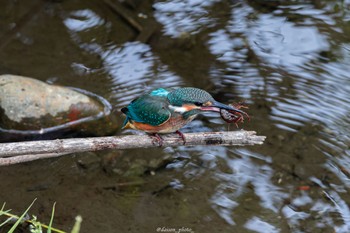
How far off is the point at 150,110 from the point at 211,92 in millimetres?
2540

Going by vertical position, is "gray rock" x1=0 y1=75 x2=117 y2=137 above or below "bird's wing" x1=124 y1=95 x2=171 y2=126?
below

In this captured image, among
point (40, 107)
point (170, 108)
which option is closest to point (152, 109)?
point (170, 108)

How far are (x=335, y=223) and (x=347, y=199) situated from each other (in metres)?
0.37

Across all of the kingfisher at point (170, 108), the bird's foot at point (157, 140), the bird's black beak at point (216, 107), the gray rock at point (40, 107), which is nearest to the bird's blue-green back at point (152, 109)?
the kingfisher at point (170, 108)

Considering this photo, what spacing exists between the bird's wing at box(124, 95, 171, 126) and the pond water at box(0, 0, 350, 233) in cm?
115

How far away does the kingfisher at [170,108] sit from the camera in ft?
12.0

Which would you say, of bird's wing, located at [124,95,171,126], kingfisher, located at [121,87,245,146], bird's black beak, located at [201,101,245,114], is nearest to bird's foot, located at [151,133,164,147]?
kingfisher, located at [121,87,245,146]

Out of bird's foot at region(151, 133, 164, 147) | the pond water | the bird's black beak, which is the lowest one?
the pond water

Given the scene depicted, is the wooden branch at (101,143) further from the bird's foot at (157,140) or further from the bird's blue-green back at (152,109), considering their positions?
the bird's blue-green back at (152,109)

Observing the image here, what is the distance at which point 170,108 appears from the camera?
388cm

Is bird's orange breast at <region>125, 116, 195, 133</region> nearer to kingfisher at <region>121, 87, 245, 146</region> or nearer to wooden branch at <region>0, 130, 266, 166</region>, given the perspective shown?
kingfisher at <region>121, 87, 245, 146</region>

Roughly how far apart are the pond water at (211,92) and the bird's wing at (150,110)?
1154 mm

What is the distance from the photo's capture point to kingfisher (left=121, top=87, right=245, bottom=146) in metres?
3.66

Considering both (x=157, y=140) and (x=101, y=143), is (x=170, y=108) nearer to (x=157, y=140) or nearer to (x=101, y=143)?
(x=157, y=140)
